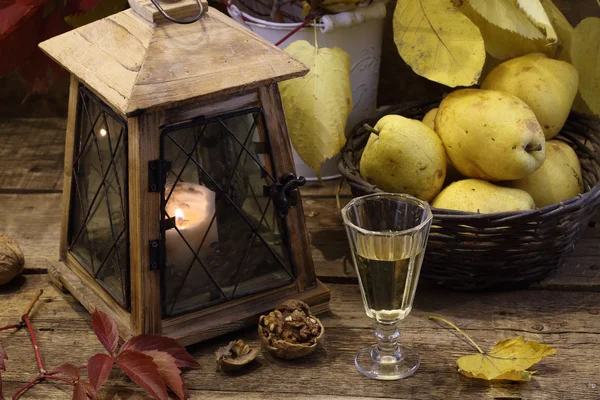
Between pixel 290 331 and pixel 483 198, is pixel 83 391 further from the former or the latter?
pixel 483 198

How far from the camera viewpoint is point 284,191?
81 cm

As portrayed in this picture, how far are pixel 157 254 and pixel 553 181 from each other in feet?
1.43

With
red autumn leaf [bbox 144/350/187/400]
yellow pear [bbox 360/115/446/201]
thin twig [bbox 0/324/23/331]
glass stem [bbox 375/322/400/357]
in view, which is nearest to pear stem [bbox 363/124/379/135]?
yellow pear [bbox 360/115/446/201]

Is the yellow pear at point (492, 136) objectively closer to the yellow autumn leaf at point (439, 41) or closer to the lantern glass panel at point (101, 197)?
the yellow autumn leaf at point (439, 41)

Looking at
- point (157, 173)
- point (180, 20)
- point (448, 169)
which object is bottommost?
point (448, 169)

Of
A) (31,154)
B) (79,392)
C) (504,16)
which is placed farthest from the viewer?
(31,154)

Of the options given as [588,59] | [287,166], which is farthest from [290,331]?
[588,59]

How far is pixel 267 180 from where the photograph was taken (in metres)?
0.81

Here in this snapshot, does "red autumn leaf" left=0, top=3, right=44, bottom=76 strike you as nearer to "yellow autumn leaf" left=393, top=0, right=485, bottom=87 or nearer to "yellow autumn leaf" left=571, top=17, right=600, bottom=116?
"yellow autumn leaf" left=393, top=0, right=485, bottom=87

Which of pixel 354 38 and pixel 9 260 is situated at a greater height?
pixel 354 38

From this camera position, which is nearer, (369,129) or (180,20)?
(180,20)

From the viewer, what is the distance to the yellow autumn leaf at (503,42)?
0.98m

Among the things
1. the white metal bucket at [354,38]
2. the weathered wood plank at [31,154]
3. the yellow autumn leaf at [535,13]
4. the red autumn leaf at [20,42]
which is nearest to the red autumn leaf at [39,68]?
the red autumn leaf at [20,42]

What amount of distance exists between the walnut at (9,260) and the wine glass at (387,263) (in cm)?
39
